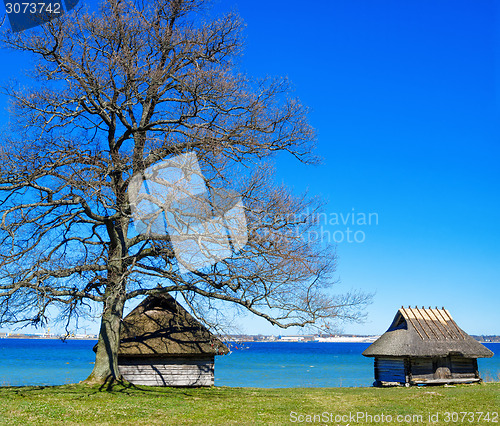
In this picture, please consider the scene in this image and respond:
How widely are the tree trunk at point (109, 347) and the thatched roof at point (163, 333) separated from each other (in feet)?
5.03

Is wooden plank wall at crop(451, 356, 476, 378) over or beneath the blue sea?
over

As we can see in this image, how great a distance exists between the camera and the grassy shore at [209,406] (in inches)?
472

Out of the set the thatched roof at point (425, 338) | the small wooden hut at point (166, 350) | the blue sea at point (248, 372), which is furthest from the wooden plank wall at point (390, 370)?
the small wooden hut at point (166, 350)

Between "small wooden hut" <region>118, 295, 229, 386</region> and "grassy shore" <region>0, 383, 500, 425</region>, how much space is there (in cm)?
153

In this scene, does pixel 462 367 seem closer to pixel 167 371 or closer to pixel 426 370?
pixel 426 370

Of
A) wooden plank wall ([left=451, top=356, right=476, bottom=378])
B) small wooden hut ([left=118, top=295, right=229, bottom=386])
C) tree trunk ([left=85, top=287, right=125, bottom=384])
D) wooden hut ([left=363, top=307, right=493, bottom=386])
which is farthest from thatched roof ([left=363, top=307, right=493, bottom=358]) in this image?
tree trunk ([left=85, top=287, right=125, bottom=384])

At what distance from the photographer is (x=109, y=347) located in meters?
17.3

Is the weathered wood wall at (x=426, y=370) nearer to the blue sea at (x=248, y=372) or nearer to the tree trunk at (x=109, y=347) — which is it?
the blue sea at (x=248, y=372)

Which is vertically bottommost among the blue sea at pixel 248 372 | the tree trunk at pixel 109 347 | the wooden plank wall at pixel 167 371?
the blue sea at pixel 248 372

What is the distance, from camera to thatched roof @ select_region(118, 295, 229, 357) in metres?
19.4

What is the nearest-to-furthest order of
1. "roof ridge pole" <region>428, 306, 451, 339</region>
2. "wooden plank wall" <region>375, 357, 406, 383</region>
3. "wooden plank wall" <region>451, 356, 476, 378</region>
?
"wooden plank wall" <region>375, 357, 406, 383</region>
"wooden plank wall" <region>451, 356, 476, 378</region>
"roof ridge pole" <region>428, 306, 451, 339</region>

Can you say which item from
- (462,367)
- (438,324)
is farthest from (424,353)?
(462,367)

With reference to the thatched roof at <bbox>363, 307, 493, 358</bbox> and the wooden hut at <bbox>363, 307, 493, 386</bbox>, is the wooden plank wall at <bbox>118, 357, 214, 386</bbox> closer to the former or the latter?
the wooden hut at <bbox>363, 307, 493, 386</bbox>

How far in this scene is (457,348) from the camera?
25266mm
